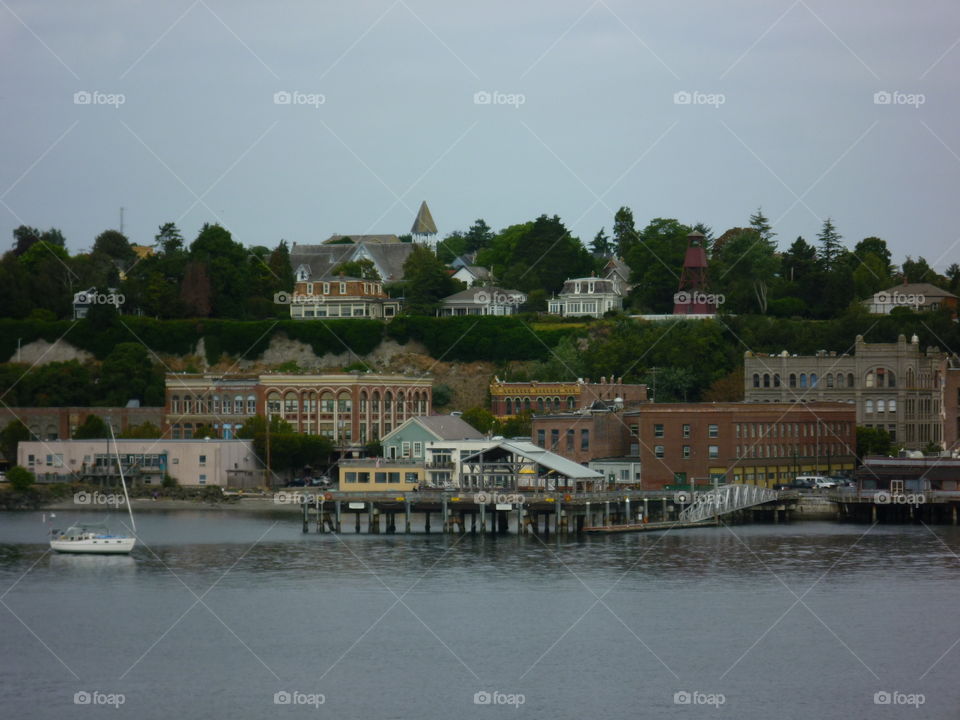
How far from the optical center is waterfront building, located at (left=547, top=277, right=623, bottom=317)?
138750 mm

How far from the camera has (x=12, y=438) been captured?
118625 millimetres

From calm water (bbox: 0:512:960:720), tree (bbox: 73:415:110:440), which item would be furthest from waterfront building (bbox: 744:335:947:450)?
tree (bbox: 73:415:110:440)

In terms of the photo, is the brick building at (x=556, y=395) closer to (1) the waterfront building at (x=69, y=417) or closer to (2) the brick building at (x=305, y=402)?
(2) the brick building at (x=305, y=402)

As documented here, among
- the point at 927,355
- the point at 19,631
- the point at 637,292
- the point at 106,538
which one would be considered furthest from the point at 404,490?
the point at 637,292

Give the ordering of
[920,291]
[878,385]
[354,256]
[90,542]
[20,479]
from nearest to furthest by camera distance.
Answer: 1. [90,542]
2. [20,479]
3. [878,385]
4. [920,291]
5. [354,256]

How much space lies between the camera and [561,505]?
81.6 meters

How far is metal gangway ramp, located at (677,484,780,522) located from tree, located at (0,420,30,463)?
47221mm

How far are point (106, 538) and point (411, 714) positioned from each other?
3407cm

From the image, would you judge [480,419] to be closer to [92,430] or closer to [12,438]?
[92,430]

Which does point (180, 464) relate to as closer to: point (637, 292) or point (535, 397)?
point (535, 397)

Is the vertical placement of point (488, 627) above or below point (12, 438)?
below

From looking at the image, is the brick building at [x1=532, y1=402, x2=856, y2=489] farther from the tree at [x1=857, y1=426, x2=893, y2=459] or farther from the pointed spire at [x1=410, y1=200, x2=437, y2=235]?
the pointed spire at [x1=410, y1=200, x2=437, y2=235]

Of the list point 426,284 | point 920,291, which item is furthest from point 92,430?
point 920,291

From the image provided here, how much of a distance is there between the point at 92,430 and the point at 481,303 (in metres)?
33.7
